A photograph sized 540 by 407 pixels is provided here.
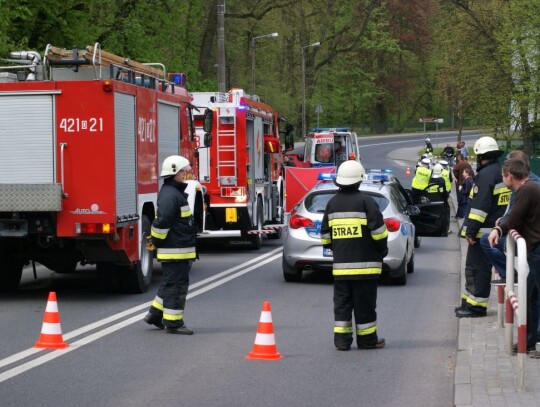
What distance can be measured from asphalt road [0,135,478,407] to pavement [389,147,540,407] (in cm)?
19

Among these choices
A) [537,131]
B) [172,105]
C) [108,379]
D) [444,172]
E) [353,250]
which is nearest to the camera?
[108,379]

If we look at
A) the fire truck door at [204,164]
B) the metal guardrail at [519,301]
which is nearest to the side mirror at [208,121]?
the fire truck door at [204,164]

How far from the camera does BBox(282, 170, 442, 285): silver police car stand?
1582cm

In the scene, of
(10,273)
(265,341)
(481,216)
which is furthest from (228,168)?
(265,341)

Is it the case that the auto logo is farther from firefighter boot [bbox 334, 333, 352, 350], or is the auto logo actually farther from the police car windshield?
firefighter boot [bbox 334, 333, 352, 350]

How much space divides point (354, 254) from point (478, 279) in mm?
2209

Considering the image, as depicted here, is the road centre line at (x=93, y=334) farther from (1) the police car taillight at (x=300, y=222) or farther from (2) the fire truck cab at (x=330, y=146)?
(2) the fire truck cab at (x=330, y=146)

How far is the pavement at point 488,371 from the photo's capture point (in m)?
7.71

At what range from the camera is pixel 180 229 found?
1141 cm

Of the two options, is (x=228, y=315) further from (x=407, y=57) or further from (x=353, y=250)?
(x=407, y=57)

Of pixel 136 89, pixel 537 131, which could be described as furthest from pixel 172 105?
pixel 537 131

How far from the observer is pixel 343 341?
34.1ft

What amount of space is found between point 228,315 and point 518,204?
450 centimetres

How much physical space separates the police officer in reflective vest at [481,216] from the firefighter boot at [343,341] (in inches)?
76.9
